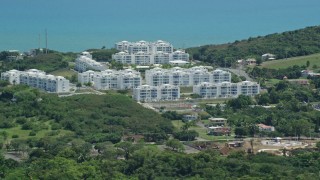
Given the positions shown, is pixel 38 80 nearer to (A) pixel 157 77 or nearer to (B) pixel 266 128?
(A) pixel 157 77

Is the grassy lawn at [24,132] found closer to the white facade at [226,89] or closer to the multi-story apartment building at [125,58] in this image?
the white facade at [226,89]

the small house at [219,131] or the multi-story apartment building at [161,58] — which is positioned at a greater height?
the multi-story apartment building at [161,58]

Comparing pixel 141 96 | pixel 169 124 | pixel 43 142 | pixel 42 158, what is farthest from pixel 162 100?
pixel 42 158

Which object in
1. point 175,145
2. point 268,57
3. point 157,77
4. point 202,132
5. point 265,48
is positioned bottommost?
point 175,145

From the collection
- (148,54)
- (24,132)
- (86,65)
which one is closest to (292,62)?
(148,54)

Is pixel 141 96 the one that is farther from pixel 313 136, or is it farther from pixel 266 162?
pixel 266 162

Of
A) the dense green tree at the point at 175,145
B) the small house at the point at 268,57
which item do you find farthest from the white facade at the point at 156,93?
the dense green tree at the point at 175,145
